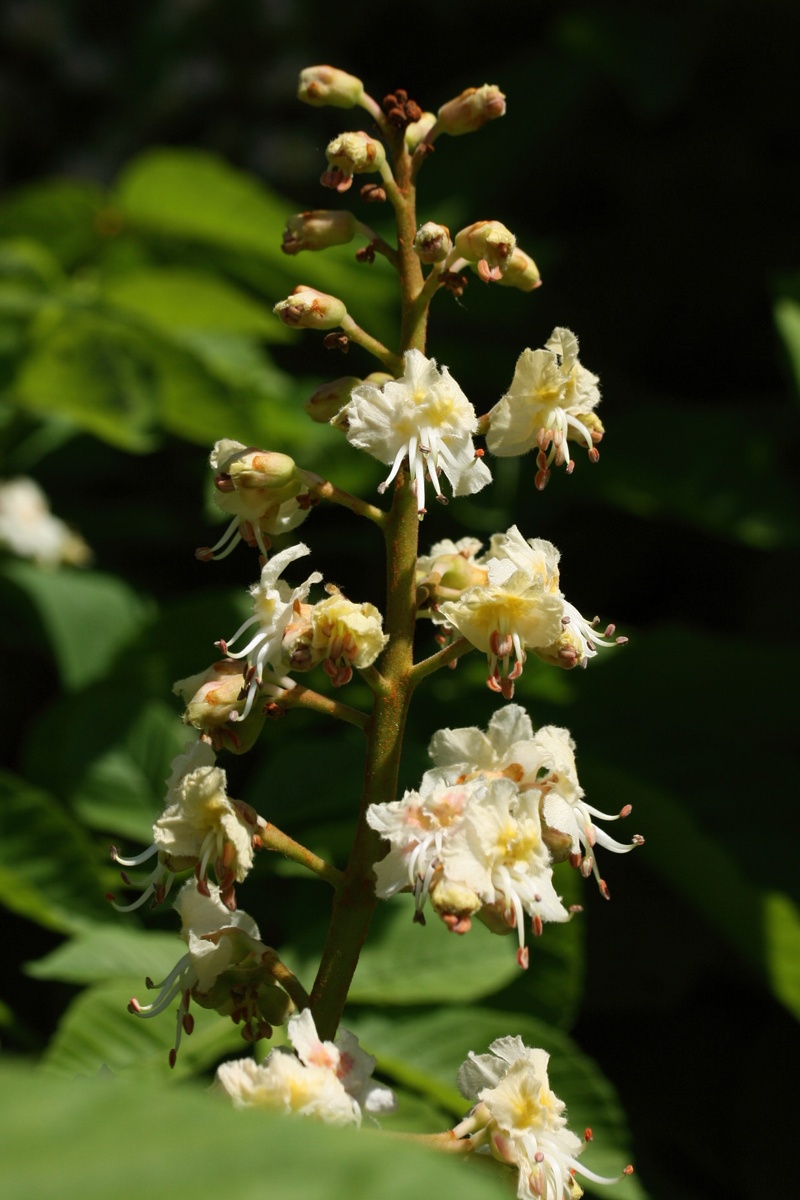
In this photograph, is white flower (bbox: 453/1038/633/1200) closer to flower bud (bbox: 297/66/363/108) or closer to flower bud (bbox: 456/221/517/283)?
flower bud (bbox: 456/221/517/283)

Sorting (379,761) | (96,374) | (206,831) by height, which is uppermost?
(96,374)

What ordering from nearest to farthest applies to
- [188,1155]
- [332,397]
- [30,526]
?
1. [188,1155]
2. [332,397]
3. [30,526]

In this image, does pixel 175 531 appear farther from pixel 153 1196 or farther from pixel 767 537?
pixel 153 1196

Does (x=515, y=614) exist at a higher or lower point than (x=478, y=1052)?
higher

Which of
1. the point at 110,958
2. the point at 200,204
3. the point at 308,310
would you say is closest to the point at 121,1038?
the point at 110,958

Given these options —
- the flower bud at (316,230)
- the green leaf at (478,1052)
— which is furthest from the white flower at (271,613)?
the green leaf at (478,1052)

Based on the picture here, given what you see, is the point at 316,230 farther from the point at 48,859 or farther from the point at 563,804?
the point at 48,859
